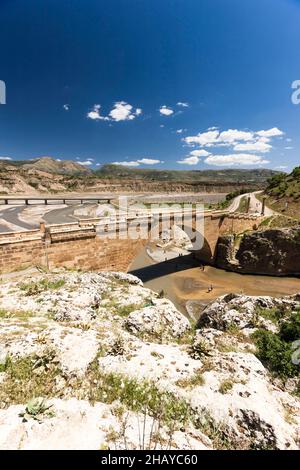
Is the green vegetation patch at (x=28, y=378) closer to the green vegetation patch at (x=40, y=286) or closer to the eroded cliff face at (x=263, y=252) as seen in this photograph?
the green vegetation patch at (x=40, y=286)

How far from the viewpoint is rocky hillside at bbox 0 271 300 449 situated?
141 inches

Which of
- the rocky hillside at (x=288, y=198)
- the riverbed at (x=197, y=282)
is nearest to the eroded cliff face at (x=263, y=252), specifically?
the riverbed at (x=197, y=282)

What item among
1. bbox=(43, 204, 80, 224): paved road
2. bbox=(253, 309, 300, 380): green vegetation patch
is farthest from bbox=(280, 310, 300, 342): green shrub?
bbox=(43, 204, 80, 224): paved road

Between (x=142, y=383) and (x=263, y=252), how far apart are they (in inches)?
1024

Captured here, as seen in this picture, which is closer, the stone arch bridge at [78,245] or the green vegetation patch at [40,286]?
the green vegetation patch at [40,286]

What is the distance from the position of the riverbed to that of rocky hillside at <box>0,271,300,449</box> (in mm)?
11896

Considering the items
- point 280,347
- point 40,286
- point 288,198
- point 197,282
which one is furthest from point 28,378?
point 288,198

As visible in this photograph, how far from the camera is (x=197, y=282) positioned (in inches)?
969

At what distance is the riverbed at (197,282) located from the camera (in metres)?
21.5

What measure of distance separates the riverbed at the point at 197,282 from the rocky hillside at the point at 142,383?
1190 centimetres

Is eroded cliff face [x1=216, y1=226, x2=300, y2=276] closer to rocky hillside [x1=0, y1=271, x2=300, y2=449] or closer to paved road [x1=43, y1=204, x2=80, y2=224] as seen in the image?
rocky hillside [x1=0, y1=271, x2=300, y2=449]

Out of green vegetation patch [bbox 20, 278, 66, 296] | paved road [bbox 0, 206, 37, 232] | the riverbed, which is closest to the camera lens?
green vegetation patch [bbox 20, 278, 66, 296]

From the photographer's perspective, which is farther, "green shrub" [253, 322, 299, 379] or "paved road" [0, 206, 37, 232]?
"paved road" [0, 206, 37, 232]

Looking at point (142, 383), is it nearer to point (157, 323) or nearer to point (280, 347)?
point (157, 323)
